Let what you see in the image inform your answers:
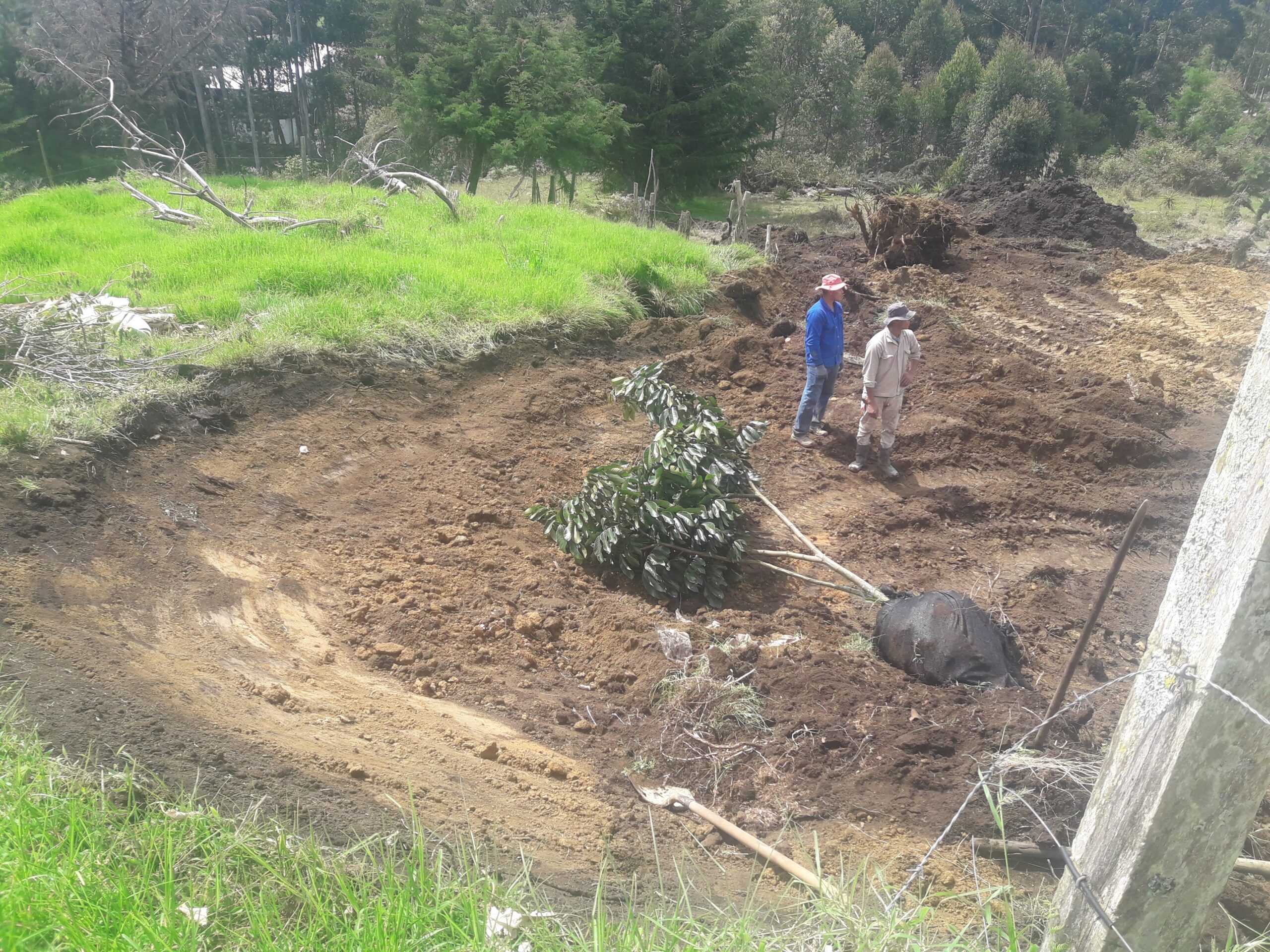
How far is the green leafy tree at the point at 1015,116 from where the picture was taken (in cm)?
2506

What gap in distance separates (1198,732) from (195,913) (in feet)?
8.48

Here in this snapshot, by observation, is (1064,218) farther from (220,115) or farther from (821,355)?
(220,115)

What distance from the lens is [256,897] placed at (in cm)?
240

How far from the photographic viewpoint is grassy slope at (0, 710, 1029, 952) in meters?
2.09

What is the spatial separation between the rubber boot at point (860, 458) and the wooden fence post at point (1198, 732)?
5418 millimetres

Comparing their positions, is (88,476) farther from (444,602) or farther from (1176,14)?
(1176,14)

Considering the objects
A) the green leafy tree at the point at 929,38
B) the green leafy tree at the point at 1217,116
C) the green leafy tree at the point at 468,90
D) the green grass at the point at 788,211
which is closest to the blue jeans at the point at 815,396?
the green leafy tree at the point at 468,90

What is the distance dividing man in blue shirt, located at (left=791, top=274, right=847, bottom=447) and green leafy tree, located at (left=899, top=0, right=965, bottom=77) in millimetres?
36286

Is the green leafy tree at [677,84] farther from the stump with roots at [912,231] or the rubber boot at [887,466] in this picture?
the rubber boot at [887,466]

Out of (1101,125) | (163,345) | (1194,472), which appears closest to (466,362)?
(163,345)

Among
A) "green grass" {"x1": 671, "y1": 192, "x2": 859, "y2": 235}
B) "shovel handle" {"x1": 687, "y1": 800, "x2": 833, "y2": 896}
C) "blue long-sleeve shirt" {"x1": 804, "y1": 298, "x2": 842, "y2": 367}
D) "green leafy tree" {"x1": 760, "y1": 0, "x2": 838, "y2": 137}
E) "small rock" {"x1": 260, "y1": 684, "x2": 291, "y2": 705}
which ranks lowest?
"shovel handle" {"x1": 687, "y1": 800, "x2": 833, "y2": 896}

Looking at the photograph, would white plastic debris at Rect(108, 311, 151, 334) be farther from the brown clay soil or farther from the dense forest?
the dense forest

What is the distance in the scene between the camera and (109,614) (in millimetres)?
3928

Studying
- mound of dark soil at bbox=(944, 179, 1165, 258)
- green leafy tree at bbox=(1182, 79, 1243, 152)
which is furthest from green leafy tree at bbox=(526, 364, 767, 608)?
green leafy tree at bbox=(1182, 79, 1243, 152)
